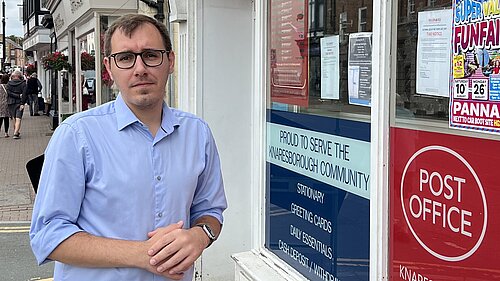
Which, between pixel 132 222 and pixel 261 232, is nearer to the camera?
pixel 132 222

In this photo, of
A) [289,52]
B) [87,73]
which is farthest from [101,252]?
[87,73]

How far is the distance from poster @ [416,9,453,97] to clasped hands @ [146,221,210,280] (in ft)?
3.77

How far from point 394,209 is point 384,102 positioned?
470mm

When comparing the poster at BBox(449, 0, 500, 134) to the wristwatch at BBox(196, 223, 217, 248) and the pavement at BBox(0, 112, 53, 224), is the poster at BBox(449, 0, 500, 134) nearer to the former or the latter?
the wristwatch at BBox(196, 223, 217, 248)

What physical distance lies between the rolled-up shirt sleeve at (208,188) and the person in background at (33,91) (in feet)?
64.4

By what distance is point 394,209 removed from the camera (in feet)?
8.86

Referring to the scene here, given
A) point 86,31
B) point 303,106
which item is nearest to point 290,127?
point 303,106

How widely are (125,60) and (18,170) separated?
33.5 ft

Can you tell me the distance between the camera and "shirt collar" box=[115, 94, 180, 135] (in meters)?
2.00

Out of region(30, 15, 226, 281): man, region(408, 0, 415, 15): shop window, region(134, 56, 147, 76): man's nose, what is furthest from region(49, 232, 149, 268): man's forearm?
region(408, 0, 415, 15): shop window

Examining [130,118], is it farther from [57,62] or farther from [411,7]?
[57,62]

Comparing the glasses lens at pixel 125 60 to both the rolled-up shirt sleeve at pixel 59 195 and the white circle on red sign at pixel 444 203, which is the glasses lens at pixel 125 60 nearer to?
the rolled-up shirt sleeve at pixel 59 195

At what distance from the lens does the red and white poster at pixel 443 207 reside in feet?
7.14

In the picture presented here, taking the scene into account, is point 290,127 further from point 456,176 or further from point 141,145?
point 141,145
